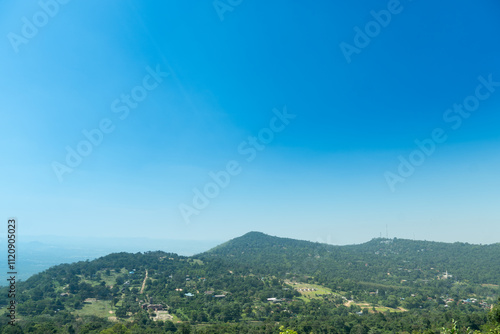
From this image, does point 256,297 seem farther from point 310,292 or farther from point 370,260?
point 370,260

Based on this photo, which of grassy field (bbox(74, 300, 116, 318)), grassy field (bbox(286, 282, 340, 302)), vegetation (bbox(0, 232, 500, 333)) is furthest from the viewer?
grassy field (bbox(286, 282, 340, 302))

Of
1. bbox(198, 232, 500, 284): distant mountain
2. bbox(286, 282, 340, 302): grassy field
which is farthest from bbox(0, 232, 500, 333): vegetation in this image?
bbox(198, 232, 500, 284): distant mountain

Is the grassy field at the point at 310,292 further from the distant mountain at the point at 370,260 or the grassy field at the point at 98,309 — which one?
the grassy field at the point at 98,309

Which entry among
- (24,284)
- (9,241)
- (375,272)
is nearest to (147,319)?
(9,241)

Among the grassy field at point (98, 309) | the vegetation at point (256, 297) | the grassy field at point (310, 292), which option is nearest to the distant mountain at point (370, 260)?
the vegetation at point (256, 297)

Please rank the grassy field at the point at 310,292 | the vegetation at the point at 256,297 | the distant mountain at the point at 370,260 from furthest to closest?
the distant mountain at the point at 370,260
the grassy field at the point at 310,292
the vegetation at the point at 256,297

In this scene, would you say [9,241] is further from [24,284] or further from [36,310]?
[24,284]

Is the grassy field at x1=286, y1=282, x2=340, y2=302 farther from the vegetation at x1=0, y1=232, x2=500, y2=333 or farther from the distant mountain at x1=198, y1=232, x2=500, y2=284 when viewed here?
the distant mountain at x1=198, y1=232, x2=500, y2=284

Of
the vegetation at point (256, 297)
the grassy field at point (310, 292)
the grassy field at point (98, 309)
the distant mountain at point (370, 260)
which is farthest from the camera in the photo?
the distant mountain at point (370, 260)
